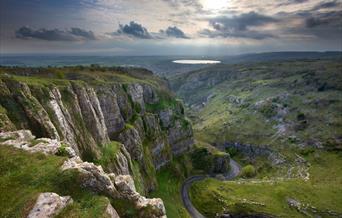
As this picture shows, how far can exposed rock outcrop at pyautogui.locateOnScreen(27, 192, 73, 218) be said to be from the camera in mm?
33188

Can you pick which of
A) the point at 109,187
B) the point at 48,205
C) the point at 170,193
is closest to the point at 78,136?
the point at 109,187

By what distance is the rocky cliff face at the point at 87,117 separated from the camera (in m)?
65.8

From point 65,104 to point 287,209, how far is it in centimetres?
12781

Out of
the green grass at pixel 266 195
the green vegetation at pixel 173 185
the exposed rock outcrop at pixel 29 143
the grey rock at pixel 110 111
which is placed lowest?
the green grass at pixel 266 195

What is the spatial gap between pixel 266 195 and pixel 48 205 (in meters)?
151

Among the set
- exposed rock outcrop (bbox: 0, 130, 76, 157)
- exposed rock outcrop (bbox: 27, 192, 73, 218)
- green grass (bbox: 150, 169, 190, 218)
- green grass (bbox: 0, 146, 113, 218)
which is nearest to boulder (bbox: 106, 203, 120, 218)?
green grass (bbox: 0, 146, 113, 218)

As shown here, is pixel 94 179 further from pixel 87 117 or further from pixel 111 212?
pixel 87 117

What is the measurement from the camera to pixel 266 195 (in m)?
162

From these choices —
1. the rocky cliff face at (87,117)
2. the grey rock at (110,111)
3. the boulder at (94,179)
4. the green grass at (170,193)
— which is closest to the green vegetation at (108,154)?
the rocky cliff face at (87,117)

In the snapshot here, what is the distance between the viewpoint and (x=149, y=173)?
142750 mm

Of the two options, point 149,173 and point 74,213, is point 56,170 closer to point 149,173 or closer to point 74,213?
point 74,213

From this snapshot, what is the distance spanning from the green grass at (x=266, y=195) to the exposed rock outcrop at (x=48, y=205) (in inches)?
5065

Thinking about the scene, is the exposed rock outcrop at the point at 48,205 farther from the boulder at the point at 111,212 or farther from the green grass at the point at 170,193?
the green grass at the point at 170,193

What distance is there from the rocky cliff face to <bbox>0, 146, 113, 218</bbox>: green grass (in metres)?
16.2
